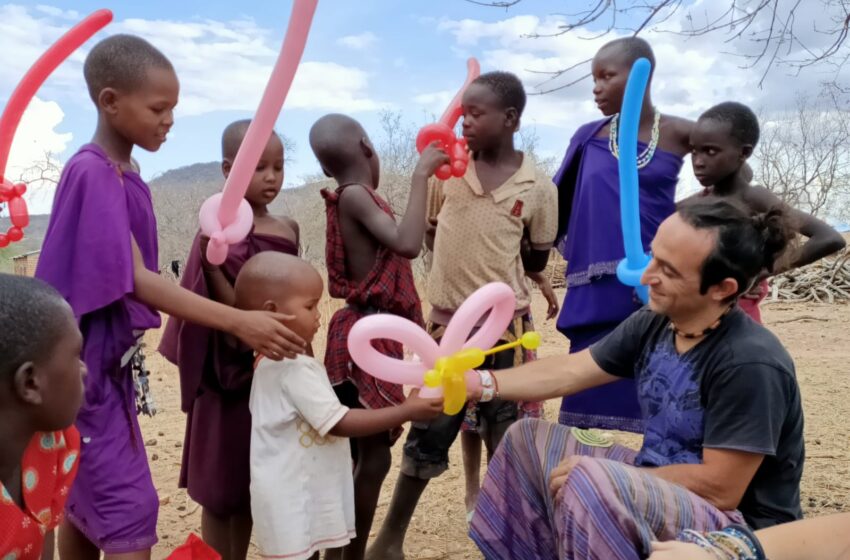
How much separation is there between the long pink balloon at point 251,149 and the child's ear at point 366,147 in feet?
2.00

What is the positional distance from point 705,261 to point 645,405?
0.48 meters

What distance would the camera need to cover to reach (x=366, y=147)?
270cm

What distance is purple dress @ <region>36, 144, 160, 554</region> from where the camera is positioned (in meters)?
2.00

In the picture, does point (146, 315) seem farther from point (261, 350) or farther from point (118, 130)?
point (118, 130)

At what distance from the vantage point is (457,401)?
2.07 m

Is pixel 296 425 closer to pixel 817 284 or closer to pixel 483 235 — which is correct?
pixel 483 235

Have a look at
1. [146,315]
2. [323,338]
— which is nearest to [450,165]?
[146,315]

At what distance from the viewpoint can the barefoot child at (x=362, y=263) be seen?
255 cm

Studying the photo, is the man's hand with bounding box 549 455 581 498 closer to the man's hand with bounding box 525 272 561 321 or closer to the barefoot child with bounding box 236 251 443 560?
the barefoot child with bounding box 236 251 443 560

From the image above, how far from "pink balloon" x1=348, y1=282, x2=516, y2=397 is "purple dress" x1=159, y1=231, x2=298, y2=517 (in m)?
0.57

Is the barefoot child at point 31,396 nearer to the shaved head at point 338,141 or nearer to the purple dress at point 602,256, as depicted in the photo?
the shaved head at point 338,141

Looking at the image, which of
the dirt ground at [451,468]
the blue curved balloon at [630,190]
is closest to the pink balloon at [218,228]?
the blue curved balloon at [630,190]

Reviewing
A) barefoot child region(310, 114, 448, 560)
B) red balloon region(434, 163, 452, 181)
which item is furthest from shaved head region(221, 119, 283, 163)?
red balloon region(434, 163, 452, 181)

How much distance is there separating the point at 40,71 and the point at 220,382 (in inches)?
44.3
